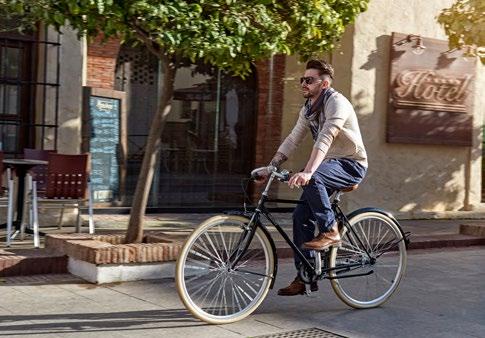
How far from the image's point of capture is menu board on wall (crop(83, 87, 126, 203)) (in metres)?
11.2

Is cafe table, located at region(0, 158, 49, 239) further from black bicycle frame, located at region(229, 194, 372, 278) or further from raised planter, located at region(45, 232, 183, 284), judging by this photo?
black bicycle frame, located at region(229, 194, 372, 278)

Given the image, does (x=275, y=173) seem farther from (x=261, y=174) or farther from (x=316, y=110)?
(x=316, y=110)

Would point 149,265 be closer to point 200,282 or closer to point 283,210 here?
point 200,282

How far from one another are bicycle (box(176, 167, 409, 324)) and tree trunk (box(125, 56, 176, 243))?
1.97 meters

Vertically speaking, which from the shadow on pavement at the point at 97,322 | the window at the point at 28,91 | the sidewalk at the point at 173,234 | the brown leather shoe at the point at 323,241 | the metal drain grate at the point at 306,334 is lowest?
the metal drain grate at the point at 306,334

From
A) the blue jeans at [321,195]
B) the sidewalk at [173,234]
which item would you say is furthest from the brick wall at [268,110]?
the blue jeans at [321,195]

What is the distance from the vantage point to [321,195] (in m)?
5.38

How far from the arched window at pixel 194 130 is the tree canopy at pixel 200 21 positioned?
514 cm

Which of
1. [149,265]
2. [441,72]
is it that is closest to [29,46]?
[149,265]

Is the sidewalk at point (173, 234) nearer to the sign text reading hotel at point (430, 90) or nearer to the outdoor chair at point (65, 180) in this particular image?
the outdoor chair at point (65, 180)

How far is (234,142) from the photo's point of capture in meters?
13.7

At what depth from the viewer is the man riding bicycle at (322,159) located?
5375 millimetres

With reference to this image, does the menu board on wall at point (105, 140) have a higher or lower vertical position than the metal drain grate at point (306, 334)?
higher

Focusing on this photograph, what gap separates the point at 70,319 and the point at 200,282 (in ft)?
3.25
